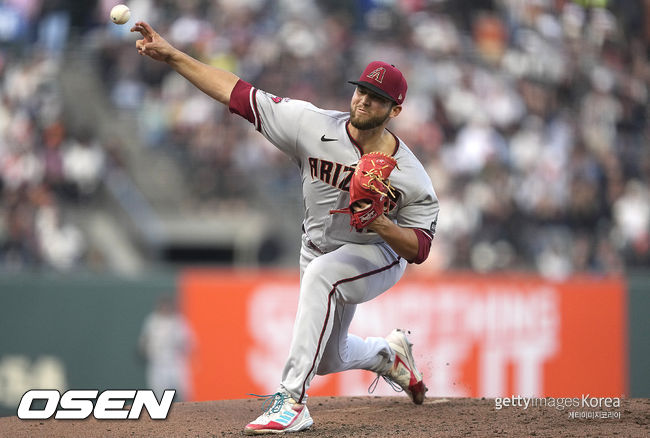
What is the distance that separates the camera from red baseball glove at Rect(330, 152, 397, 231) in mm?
4555

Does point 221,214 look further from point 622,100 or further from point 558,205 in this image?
point 622,100

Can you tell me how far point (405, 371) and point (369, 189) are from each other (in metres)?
1.70

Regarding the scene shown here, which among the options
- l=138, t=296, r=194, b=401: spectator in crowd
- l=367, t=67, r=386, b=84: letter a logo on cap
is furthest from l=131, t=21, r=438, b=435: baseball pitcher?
l=138, t=296, r=194, b=401: spectator in crowd

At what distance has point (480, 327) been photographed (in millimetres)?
9805

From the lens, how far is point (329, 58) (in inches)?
520

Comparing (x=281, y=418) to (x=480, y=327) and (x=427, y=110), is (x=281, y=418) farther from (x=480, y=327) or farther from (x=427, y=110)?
(x=427, y=110)

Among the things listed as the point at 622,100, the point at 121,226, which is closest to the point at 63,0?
the point at 121,226

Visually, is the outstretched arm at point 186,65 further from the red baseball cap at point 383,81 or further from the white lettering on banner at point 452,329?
the white lettering on banner at point 452,329

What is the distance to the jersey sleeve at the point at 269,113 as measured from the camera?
195 inches

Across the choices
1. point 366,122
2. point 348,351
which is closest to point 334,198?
point 366,122

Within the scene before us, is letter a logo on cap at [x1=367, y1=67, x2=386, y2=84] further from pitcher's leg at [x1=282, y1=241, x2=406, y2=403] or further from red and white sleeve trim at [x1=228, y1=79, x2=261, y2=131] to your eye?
pitcher's leg at [x1=282, y1=241, x2=406, y2=403]

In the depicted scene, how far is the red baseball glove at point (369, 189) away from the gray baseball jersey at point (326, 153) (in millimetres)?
258

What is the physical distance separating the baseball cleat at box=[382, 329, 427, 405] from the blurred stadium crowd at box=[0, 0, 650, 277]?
524 cm

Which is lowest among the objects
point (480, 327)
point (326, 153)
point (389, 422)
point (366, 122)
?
point (480, 327)
